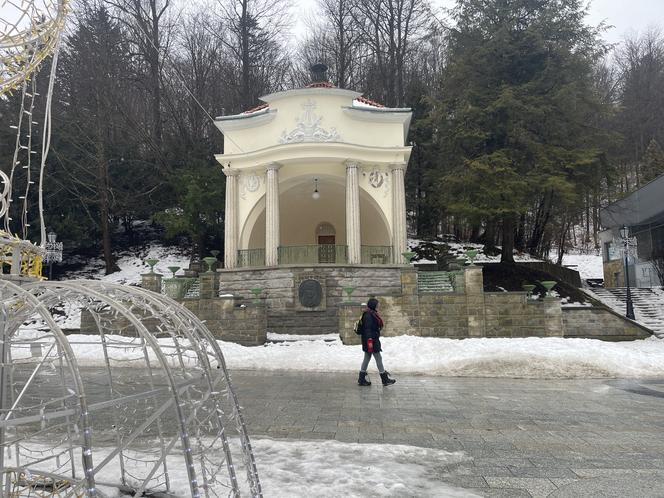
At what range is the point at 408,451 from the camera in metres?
4.95

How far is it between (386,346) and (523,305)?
544 cm

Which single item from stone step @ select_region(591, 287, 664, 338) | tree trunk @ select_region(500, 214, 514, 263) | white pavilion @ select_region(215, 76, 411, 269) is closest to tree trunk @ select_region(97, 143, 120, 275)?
white pavilion @ select_region(215, 76, 411, 269)

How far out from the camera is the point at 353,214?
19.7 m

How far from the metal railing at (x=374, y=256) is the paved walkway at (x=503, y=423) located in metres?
9.69

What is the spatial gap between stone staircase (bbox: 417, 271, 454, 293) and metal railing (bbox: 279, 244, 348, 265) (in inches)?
132

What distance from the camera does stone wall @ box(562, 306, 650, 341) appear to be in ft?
55.8

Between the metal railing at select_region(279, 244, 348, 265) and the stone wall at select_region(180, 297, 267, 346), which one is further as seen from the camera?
the metal railing at select_region(279, 244, 348, 265)

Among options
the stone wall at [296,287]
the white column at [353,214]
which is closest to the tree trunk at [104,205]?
the stone wall at [296,287]

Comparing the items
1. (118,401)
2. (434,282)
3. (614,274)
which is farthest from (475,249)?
(118,401)

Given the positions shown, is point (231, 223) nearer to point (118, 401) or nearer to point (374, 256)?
point (374, 256)

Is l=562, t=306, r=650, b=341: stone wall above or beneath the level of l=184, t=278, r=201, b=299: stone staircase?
beneath

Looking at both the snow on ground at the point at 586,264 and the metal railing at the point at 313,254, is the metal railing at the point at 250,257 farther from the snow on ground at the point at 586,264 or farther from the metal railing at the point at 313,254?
the snow on ground at the point at 586,264

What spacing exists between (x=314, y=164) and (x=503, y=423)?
1597 cm

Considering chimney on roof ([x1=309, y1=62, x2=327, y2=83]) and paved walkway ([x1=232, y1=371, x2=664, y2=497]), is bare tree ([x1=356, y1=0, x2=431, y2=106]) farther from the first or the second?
paved walkway ([x1=232, y1=371, x2=664, y2=497])
